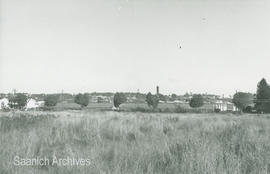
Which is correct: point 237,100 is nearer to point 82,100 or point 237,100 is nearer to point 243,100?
point 243,100

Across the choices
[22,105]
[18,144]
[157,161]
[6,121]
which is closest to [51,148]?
[18,144]

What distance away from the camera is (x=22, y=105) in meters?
81.1

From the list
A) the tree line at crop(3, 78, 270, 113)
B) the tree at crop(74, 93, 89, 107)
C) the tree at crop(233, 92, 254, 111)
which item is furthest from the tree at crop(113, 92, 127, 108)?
the tree at crop(233, 92, 254, 111)

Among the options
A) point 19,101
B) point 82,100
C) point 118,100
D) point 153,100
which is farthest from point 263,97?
point 19,101

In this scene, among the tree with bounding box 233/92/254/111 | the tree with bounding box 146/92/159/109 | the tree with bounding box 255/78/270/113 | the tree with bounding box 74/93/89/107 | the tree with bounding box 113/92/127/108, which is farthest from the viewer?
the tree with bounding box 113/92/127/108

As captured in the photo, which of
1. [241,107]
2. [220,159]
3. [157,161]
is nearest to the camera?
[220,159]

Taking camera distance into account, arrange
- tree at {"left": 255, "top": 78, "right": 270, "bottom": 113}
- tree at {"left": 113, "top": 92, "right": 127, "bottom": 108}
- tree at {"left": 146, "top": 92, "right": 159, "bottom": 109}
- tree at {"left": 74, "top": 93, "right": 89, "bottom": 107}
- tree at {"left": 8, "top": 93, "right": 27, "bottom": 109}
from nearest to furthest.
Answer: tree at {"left": 255, "top": 78, "right": 270, "bottom": 113}, tree at {"left": 8, "top": 93, "right": 27, "bottom": 109}, tree at {"left": 146, "top": 92, "right": 159, "bottom": 109}, tree at {"left": 74, "top": 93, "right": 89, "bottom": 107}, tree at {"left": 113, "top": 92, "right": 127, "bottom": 108}

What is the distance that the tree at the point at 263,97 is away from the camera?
56138mm

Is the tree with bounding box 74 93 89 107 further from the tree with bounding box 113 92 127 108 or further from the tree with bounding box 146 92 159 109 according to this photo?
the tree with bounding box 146 92 159 109

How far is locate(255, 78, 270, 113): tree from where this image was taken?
56138mm

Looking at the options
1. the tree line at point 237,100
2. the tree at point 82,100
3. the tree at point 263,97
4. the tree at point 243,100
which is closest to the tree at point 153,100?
the tree line at point 237,100

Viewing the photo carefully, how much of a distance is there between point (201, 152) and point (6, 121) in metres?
7.58

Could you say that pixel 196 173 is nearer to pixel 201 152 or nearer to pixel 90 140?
pixel 201 152

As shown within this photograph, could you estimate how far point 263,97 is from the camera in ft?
196
